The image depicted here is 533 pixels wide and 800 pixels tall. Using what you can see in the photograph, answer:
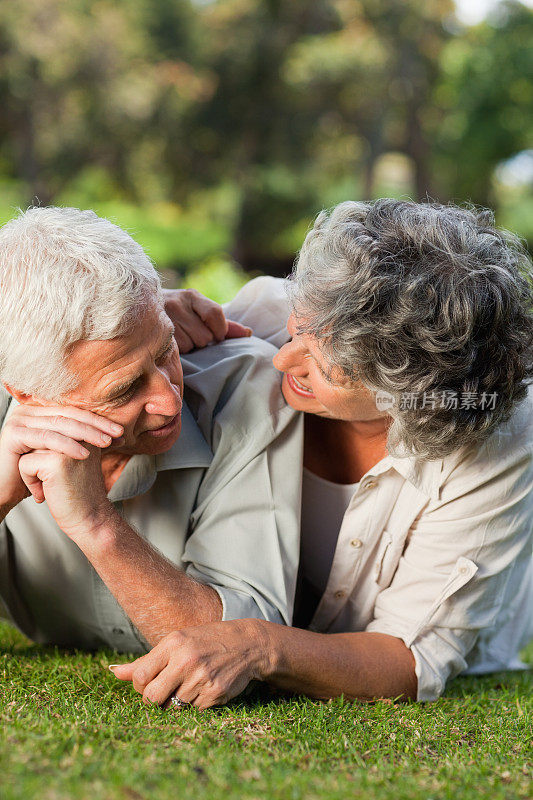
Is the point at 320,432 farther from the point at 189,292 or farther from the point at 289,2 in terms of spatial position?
the point at 289,2

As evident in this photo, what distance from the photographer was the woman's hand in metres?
2.40

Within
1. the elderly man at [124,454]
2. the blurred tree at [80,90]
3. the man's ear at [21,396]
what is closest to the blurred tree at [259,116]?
the blurred tree at [80,90]

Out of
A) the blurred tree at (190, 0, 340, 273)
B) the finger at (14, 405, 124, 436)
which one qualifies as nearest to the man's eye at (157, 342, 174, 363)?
the finger at (14, 405, 124, 436)

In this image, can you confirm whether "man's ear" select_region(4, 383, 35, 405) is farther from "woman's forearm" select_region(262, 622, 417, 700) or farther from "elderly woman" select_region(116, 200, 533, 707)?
"woman's forearm" select_region(262, 622, 417, 700)

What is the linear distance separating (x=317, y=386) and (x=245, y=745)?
3.50 ft

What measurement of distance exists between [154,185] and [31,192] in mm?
5357

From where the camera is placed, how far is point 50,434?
7.98ft

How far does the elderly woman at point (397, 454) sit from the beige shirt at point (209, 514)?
0.41 ft

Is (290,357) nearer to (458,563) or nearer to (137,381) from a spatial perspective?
(137,381)

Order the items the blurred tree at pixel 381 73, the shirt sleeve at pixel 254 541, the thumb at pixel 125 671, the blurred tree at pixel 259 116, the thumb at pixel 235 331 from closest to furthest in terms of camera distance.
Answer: the thumb at pixel 125 671
the shirt sleeve at pixel 254 541
the thumb at pixel 235 331
the blurred tree at pixel 381 73
the blurred tree at pixel 259 116

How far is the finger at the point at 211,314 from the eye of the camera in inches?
120

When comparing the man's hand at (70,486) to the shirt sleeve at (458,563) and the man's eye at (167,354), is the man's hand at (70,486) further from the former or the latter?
the shirt sleeve at (458,563)

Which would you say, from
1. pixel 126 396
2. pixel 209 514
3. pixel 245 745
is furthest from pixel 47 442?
pixel 245 745

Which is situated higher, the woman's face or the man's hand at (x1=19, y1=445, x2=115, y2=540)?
the woman's face
